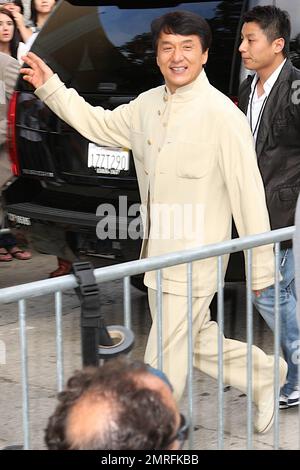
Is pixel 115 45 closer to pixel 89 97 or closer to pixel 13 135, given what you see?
pixel 89 97

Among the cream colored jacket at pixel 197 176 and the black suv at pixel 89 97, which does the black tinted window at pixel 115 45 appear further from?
the cream colored jacket at pixel 197 176

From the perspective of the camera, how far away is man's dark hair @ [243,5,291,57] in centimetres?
545

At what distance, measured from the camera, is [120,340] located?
3.31 metres

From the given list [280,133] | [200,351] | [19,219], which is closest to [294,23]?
[280,133]

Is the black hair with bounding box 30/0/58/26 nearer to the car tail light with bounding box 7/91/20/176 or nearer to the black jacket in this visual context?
the car tail light with bounding box 7/91/20/176

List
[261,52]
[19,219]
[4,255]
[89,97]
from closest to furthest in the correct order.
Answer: [261,52]
[89,97]
[19,219]
[4,255]

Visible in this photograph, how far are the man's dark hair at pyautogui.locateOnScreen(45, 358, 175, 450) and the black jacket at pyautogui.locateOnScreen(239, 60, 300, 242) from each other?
301 cm

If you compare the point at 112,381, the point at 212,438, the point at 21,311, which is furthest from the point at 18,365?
the point at 112,381

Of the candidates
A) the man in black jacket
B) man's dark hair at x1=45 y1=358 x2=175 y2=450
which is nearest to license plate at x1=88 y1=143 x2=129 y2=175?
the man in black jacket

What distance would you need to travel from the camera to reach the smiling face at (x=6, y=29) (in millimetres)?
8703

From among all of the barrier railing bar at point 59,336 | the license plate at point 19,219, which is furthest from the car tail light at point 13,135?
the barrier railing bar at point 59,336

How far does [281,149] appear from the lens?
5.30m

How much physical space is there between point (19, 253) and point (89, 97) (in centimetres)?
253

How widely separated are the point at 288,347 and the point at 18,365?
1.64m
